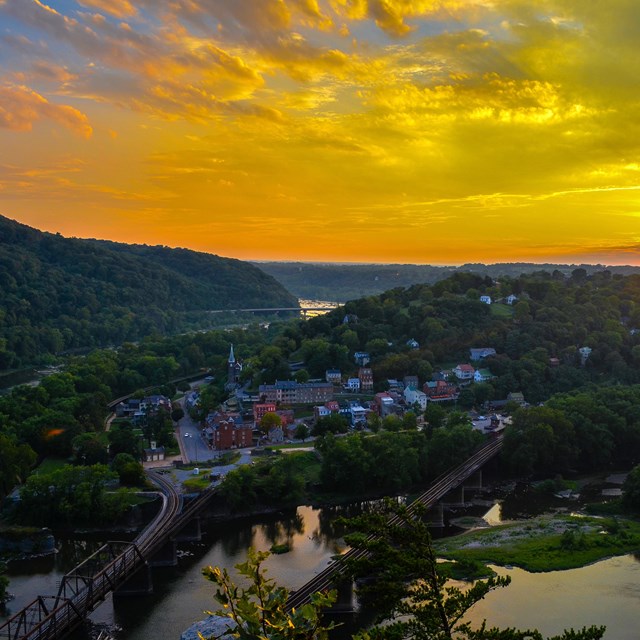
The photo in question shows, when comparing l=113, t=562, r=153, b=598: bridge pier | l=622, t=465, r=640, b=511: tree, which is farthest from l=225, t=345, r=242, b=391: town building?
l=622, t=465, r=640, b=511: tree

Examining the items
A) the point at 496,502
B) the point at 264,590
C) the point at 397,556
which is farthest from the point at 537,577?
the point at 264,590

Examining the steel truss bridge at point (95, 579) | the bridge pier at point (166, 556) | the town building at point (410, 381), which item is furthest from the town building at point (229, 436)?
the town building at point (410, 381)

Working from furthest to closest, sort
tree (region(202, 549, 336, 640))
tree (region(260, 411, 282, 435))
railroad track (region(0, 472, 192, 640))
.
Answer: tree (region(260, 411, 282, 435)) < railroad track (region(0, 472, 192, 640)) < tree (region(202, 549, 336, 640))

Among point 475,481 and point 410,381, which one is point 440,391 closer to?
point 410,381

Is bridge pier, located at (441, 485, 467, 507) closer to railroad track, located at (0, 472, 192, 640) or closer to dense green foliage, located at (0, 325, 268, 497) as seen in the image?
railroad track, located at (0, 472, 192, 640)

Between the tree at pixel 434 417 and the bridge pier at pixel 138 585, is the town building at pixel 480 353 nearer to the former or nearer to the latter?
the tree at pixel 434 417

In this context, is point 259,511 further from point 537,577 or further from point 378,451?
point 537,577

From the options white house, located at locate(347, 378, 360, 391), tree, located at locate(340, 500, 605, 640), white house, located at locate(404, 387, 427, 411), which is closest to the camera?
tree, located at locate(340, 500, 605, 640)
